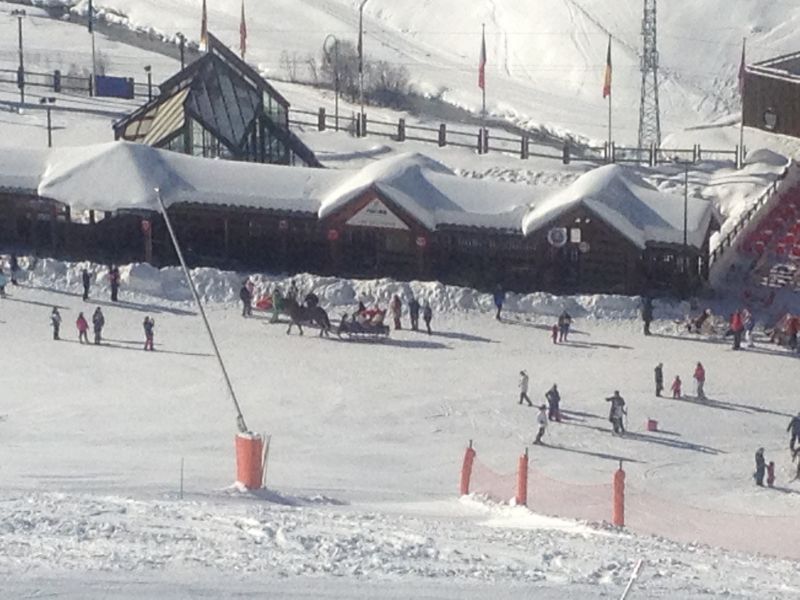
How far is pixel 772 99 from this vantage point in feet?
203

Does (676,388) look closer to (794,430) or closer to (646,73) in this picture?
(794,430)

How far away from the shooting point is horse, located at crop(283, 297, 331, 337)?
3962cm

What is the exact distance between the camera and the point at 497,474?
2962cm

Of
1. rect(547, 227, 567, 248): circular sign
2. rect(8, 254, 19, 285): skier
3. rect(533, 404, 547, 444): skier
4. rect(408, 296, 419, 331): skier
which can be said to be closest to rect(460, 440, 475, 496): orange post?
rect(533, 404, 547, 444): skier

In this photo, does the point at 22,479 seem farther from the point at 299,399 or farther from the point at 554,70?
the point at 554,70

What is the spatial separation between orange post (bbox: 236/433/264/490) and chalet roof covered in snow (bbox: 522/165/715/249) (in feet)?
65.1

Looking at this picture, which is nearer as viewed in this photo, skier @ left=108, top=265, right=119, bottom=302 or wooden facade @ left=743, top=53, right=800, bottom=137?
skier @ left=108, top=265, right=119, bottom=302

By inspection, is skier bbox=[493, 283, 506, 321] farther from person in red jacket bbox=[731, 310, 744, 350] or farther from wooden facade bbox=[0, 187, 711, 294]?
person in red jacket bbox=[731, 310, 744, 350]

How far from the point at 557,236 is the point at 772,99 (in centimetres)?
2005

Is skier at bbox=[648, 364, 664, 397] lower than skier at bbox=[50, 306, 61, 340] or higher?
lower

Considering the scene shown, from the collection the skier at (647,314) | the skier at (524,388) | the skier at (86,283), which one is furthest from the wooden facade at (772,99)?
the skier at (524,388)

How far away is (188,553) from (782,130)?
4550 cm

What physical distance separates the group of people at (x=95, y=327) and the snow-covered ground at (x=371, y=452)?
37 centimetres

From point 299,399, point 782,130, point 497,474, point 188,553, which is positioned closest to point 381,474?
point 497,474
